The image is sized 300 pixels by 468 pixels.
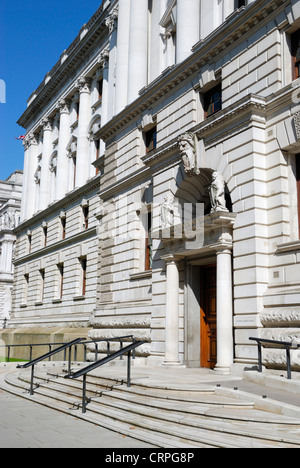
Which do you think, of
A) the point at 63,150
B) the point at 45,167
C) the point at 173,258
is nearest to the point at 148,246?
the point at 173,258

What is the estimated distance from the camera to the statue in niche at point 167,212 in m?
16.8

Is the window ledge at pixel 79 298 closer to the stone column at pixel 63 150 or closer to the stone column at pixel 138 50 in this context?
the stone column at pixel 63 150

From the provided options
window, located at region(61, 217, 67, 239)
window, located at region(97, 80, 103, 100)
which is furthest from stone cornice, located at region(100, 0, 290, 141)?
window, located at region(61, 217, 67, 239)

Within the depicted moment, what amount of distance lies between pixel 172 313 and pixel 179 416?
7.89 metres

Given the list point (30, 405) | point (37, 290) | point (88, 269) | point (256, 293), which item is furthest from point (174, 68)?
point (37, 290)

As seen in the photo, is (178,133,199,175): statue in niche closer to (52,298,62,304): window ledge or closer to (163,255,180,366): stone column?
(163,255,180,366): stone column

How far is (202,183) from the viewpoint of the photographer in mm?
17078

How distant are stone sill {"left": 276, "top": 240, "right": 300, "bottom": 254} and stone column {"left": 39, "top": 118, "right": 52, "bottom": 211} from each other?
1244 inches

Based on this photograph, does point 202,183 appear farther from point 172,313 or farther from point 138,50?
point 138,50

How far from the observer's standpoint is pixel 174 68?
1784 cm

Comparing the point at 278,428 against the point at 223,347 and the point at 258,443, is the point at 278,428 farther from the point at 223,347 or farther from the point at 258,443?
the point at 223,347

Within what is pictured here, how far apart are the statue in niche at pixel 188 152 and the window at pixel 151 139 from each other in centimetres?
432

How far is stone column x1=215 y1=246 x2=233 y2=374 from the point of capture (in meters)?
13.5

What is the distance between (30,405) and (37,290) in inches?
1166
